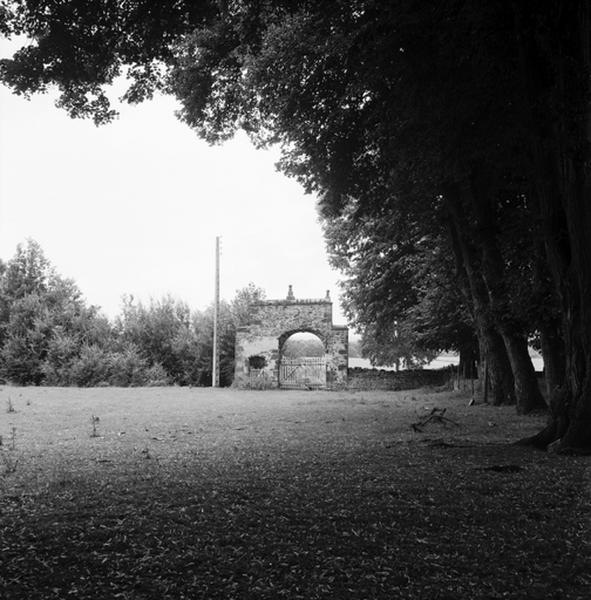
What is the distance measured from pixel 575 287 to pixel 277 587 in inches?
221

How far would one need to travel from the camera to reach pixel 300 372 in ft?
94.9

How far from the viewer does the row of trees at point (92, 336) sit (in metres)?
27.9

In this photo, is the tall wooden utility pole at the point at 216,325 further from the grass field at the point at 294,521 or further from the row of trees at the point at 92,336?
the grass field at the point at 294,521

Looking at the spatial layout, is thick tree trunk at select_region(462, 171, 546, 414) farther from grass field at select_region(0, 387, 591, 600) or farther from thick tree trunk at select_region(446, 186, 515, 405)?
grass field at select_region(0, 387, 591, 600)

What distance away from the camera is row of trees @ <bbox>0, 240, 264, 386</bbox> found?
27.9m

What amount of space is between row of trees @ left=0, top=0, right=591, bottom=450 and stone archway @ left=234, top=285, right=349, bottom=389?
12983 millimetres

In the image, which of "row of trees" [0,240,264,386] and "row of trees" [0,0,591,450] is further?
"row of trees" [0,240,264,386]

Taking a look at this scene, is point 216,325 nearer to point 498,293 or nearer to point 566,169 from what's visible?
point 498,293

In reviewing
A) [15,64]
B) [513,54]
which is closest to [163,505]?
[15,64]

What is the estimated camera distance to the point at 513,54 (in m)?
6.71

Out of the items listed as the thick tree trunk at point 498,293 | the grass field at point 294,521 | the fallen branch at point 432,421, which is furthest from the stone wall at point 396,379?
the grass field at point 294,521

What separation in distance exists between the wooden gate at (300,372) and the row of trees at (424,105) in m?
14.9

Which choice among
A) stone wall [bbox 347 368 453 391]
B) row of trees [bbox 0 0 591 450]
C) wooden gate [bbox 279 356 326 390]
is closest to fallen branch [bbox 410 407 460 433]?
row of trees [bbox 0 0 591 450]

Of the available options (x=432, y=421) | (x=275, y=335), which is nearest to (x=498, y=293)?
(x=432, y=421)
